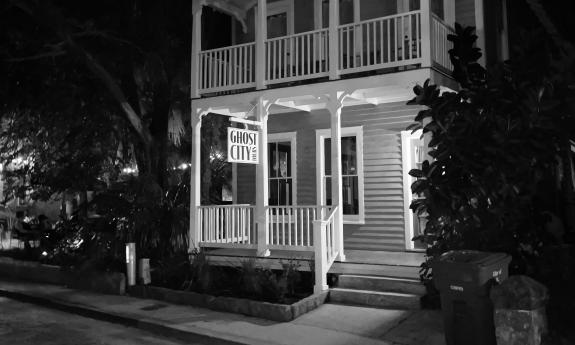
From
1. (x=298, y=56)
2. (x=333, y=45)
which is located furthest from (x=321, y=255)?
(x=298, y=56)

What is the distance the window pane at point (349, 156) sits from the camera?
36.7 feet

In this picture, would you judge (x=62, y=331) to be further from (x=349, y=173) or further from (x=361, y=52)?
(x=361, y=52)

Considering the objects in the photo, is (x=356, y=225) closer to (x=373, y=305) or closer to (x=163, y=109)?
(x=373, y=305)

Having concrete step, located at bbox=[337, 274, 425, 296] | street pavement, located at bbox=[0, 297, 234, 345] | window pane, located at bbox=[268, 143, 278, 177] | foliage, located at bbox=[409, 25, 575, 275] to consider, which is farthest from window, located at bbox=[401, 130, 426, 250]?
street pavement, located at bbox=[0, 297, 234, 345]

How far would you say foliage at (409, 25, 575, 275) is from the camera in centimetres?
664

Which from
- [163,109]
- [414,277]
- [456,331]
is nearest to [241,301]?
[414,277]

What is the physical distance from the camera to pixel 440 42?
29.5 ft

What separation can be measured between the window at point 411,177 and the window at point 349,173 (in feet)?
3.23

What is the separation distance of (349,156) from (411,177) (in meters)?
1.52

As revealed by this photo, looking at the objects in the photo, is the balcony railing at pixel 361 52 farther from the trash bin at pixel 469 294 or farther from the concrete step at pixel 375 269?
the trash bin at pixel 469 294

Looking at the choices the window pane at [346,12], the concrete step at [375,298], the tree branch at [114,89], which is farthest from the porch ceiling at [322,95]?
the concrete step at [375,298]

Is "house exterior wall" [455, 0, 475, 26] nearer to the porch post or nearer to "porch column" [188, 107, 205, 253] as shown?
the porch post

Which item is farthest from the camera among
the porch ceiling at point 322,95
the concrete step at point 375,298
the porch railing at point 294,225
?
the porch railing at point 294,225

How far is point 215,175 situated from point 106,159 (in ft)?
11.9
